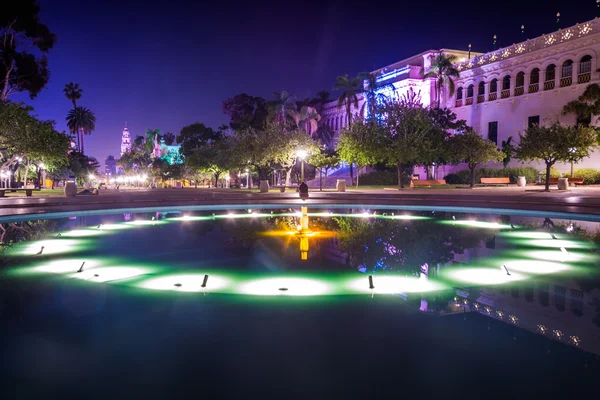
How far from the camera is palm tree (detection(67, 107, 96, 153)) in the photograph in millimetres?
96375

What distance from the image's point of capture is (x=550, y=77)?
5325cm

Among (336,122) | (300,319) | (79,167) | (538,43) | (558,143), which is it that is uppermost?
(538,43)

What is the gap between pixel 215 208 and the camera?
79.9 feet

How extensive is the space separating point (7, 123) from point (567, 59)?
182 feet

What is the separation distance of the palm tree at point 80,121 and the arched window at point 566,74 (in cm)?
8898

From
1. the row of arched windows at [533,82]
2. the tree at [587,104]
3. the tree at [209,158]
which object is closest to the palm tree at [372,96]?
the row of arched windows at [533,82]

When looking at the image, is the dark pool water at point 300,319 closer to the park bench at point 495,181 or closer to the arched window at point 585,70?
the park bench at point 495,181

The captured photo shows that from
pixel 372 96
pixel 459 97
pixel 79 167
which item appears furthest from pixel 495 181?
pixel 79 167

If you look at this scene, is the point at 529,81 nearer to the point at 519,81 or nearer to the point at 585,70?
the point at 519,81

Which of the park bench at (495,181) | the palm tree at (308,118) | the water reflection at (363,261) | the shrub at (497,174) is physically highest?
the palm tree at (308,118)

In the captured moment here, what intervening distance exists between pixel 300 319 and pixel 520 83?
61.1m

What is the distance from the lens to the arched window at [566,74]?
50500 millimetres

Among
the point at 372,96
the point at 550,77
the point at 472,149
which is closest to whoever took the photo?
the point at 472,149

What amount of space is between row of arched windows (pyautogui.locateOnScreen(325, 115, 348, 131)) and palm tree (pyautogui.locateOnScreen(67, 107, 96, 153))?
52187 millimetres
